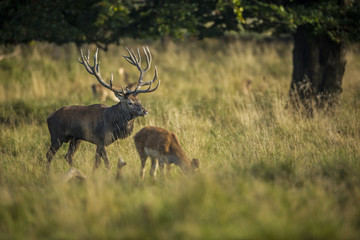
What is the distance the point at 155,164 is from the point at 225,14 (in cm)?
522

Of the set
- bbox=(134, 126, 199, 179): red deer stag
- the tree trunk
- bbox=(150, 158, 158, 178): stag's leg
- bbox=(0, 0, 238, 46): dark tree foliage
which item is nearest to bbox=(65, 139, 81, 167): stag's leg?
bbox=(134, 126, 199, 179): red deer stag

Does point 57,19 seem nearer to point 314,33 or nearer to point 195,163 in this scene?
point 314,33

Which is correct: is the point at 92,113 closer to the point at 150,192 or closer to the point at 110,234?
the point at 150,192

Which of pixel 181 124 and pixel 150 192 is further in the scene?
pixel 181 124

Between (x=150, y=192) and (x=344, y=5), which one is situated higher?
(x=344, y=5)

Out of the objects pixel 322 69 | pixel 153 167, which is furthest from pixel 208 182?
pixel 322 69

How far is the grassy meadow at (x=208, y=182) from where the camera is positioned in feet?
11.8

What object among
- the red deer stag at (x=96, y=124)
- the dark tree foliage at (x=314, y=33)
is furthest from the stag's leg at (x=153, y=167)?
the dark tree foliage at (x=314, y=33)

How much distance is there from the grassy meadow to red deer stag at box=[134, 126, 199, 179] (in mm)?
175

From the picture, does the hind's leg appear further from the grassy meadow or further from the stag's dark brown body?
the grassy meadow

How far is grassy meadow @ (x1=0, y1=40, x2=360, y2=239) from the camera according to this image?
3.60m

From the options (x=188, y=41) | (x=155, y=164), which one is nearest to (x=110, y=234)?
(x=155, y=164)

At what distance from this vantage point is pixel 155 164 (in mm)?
5410

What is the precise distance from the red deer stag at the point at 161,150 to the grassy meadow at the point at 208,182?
0.17 meters
